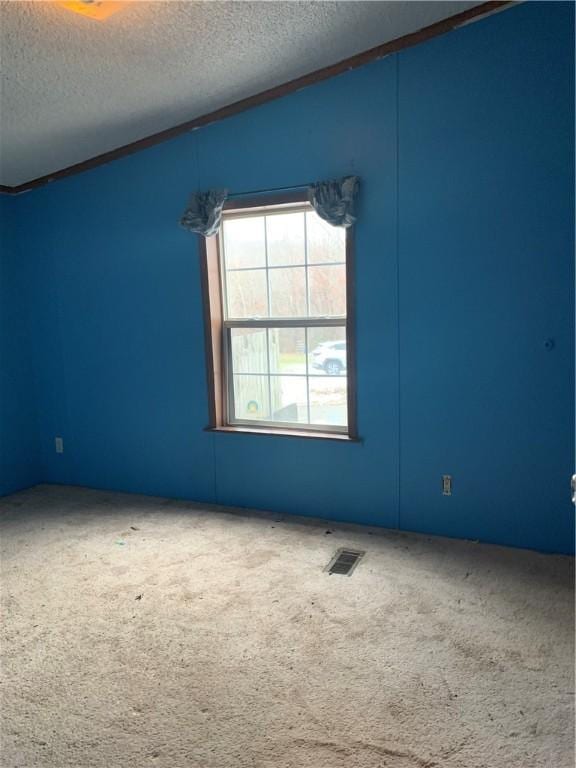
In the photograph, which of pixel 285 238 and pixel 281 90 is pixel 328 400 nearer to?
pixel 285 238

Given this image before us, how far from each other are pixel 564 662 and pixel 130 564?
2082 millimetres

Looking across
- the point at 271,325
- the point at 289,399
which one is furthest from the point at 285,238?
the point at 289,399

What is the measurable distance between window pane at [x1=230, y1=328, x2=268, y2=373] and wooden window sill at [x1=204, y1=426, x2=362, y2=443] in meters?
0.39

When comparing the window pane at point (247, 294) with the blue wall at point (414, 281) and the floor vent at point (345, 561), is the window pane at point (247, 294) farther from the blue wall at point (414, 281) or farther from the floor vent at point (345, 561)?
the floor vent at point (345, 561)

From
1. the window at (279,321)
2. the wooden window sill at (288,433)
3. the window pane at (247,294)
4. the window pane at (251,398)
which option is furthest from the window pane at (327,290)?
the wooden window sill at (288,433)

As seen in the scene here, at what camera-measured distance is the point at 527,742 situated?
1676 millimetres

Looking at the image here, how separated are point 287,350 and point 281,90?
59.4 inches

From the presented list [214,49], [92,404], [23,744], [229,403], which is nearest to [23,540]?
[92,404]

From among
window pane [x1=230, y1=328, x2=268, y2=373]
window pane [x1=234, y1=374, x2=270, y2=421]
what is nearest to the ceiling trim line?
window pane [x1=230, y1=328, x2=268, y2=373]

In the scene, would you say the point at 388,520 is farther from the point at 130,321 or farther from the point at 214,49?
the point at 214,49

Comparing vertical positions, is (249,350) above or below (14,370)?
above

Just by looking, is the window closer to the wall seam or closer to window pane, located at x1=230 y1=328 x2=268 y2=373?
window pane, located at x1=230 y1=328 x2=268 y2=373

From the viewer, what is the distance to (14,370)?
424cm

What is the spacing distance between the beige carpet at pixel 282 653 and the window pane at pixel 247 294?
1.39 meters
